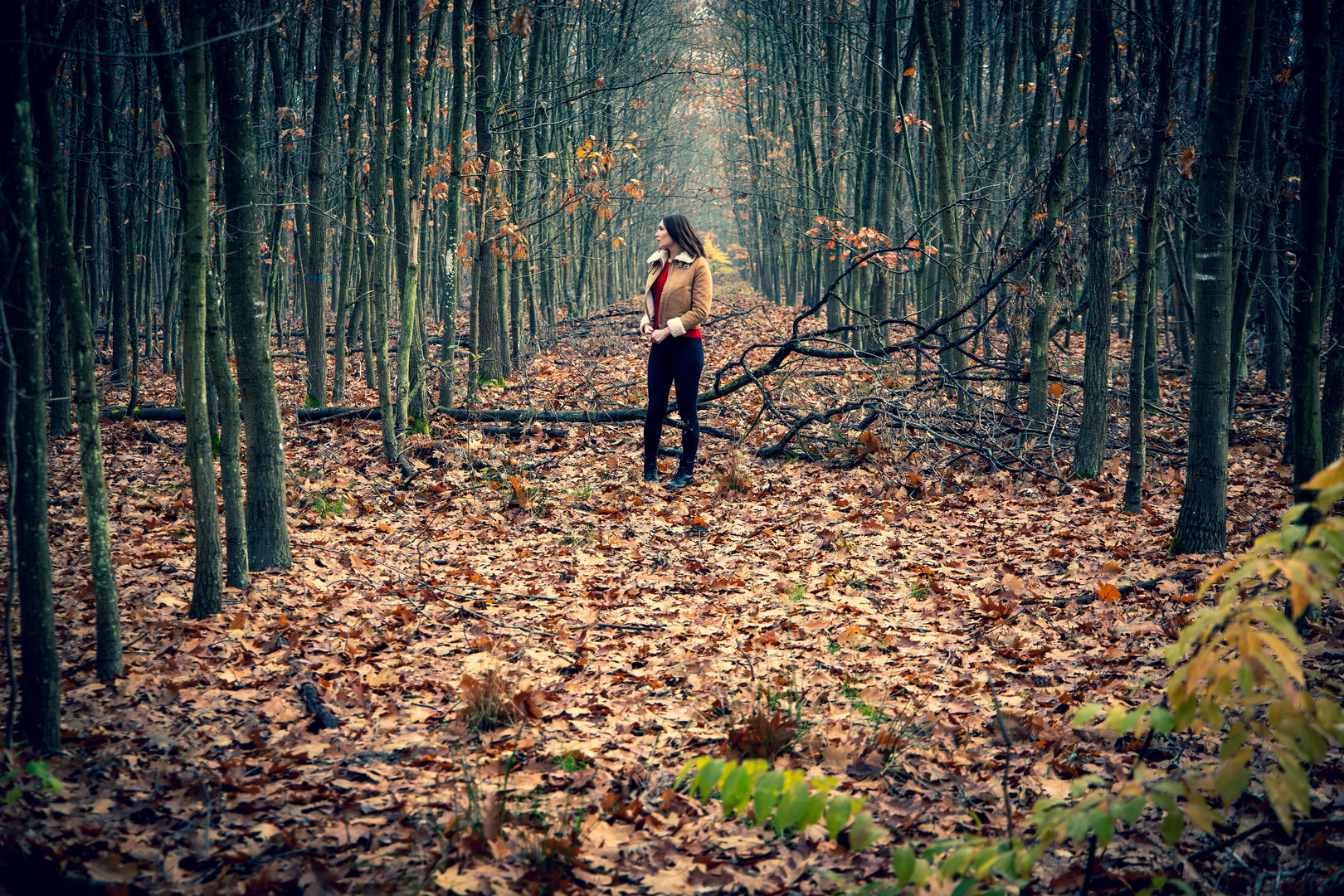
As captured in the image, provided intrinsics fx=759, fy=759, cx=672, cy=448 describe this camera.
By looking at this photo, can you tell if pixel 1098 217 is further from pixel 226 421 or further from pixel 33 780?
pixel 33 780

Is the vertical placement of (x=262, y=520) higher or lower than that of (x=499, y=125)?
lower

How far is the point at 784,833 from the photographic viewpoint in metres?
2.58

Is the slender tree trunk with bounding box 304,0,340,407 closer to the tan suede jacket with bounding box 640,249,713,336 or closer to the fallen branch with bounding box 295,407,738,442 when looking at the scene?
the fallen branch with bounding box 295,407,738,442

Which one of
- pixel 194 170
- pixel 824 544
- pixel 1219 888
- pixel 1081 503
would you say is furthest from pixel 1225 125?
pixel 194 170

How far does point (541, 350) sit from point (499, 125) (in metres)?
6.88

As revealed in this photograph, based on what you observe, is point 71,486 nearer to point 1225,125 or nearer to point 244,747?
point 244,747

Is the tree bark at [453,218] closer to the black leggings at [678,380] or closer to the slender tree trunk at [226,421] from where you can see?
the black leggings at [678,380]

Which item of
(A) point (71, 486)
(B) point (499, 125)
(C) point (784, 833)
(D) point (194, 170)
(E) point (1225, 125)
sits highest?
(B) point (499, 125)

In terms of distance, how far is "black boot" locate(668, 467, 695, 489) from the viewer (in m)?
6.95

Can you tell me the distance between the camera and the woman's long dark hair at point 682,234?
6.53 meters

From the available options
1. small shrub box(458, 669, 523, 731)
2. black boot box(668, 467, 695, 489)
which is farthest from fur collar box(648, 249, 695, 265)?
small shrub box(458, 669, 523, 731)

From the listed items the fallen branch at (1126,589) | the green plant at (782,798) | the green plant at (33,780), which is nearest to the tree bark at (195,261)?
the green plant at (33,780)

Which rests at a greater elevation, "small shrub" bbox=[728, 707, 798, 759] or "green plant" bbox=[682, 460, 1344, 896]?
"green plant" bbox=[682, 460, 1344, 896]

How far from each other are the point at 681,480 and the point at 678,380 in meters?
0.93
